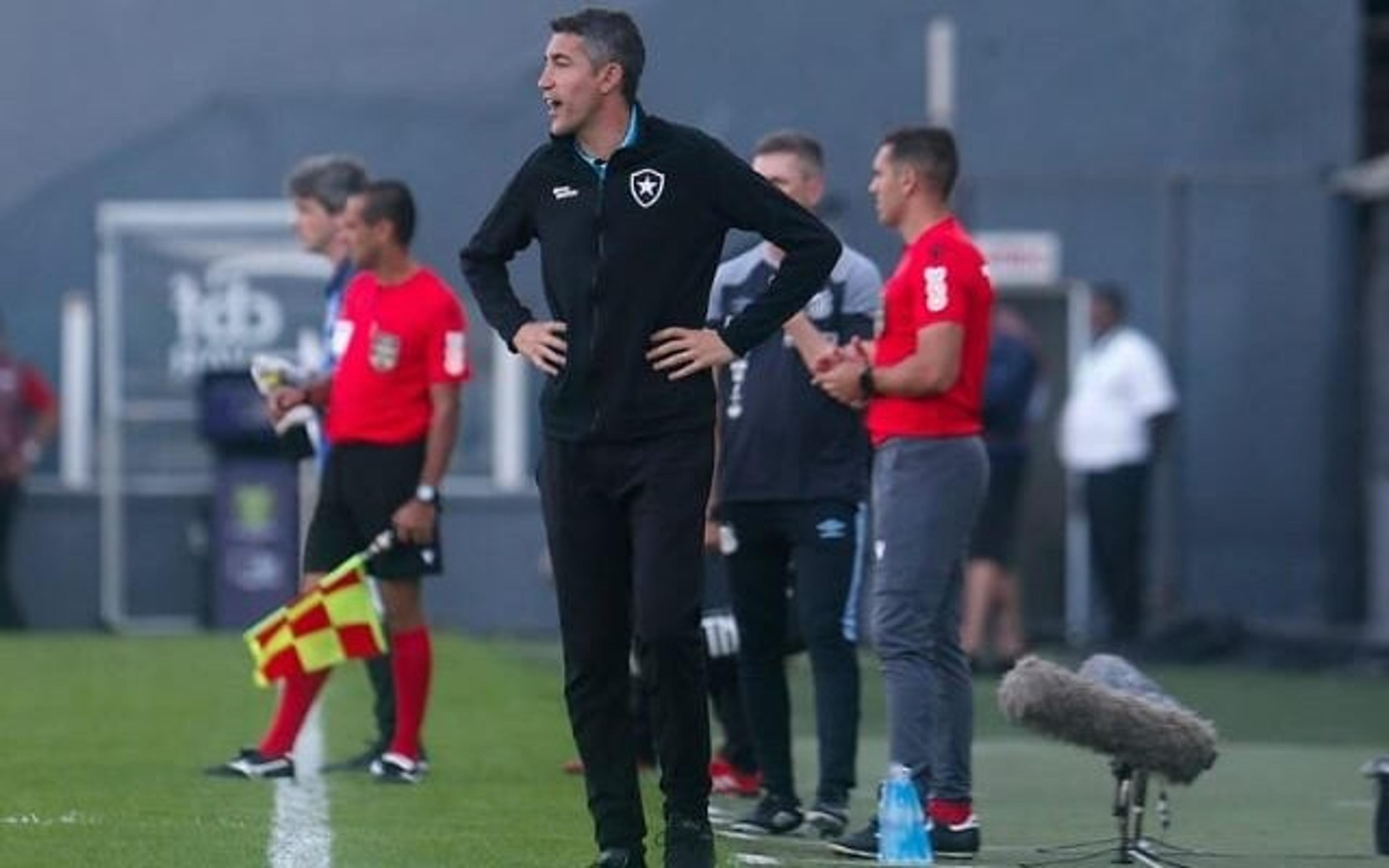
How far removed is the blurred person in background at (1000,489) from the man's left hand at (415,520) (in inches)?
249

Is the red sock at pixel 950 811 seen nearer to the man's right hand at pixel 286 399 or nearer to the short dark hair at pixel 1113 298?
the man's right hand at pixel 286 399

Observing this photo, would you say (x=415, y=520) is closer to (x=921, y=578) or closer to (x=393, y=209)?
(x=393, y=209)

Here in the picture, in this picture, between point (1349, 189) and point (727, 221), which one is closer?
point (727, 221)

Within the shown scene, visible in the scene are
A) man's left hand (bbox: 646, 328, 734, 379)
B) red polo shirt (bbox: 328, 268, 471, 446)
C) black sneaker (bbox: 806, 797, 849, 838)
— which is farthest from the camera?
red polo shirt (bbox: 328, 268, 471, 446)

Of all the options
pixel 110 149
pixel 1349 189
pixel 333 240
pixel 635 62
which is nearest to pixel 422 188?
pixel 110 149

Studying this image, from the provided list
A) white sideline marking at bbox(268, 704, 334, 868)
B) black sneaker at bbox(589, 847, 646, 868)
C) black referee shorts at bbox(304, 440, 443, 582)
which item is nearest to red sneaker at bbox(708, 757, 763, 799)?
black referee shorts at bbox(304, 440, 443, 582)

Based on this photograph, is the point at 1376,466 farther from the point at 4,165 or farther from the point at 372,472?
the point at 372,472

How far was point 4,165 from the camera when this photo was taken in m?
19.7

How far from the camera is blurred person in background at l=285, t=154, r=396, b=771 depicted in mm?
10938

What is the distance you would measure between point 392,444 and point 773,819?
1.92m

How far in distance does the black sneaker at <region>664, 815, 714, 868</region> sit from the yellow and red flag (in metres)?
2.84

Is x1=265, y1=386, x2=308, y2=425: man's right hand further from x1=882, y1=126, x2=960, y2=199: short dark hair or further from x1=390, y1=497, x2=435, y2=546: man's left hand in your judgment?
x1=882, y1=126, x2=960, y2=199: short dark hair

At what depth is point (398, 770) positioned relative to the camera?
10375 millimetres

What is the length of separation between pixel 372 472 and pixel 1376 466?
9.13 meters
